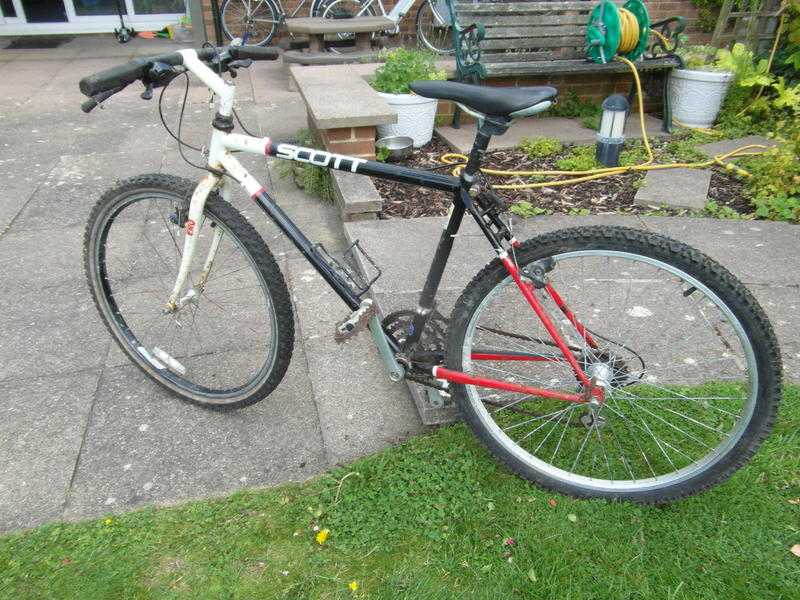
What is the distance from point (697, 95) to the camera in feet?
16.7

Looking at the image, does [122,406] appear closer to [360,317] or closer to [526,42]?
[360,317]

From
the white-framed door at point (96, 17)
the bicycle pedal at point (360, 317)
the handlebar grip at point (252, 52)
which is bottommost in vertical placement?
the bicycle pedal at point (360, 317)

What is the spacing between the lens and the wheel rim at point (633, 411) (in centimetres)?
191

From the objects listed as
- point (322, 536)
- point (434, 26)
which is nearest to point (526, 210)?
point (322, 536)

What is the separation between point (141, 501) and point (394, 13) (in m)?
7.47

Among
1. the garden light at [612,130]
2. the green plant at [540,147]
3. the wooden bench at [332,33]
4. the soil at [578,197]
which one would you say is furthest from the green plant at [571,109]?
the wooden bench at [332,33]

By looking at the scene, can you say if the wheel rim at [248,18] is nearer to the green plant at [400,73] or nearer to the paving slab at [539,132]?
the green plant at [400,73]

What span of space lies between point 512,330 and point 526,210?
1.39m

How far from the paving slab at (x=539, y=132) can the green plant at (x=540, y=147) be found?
118 mm

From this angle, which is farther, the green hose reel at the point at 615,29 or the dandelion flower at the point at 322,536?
the green hose reel at the point at 615,29

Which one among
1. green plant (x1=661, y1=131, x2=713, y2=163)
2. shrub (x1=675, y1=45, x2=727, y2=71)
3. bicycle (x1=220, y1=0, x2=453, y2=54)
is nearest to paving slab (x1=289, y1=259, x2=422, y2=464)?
green plant (x1=661, y1=131, x2=713, y2=163)

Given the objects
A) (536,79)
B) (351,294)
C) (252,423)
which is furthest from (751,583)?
(536,79)

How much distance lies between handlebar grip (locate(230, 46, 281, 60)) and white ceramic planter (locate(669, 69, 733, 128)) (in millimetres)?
4224

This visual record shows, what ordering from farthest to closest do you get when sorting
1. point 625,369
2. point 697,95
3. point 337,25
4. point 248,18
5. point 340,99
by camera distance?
point 248,18 → point 337,25 → point 697,95 → point 340,99 → point 625,369
